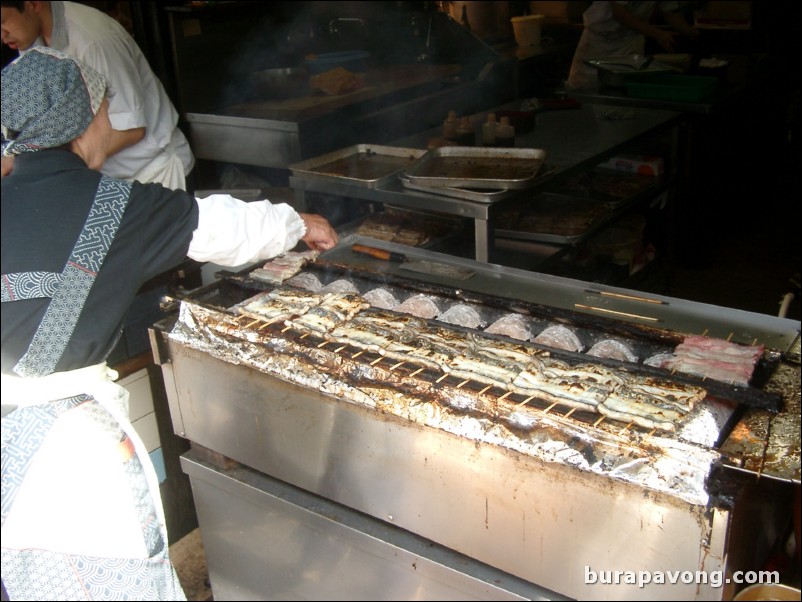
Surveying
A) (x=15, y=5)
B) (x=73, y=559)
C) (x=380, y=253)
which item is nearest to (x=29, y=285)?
(x=73, y=559)

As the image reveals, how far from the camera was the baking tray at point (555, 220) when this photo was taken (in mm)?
4637

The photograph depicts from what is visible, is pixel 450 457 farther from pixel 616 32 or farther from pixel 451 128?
pixel 616 32

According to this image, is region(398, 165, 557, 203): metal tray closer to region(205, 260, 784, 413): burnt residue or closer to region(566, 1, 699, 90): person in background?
region(205, 260, 784, 413): burnt residue

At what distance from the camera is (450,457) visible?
243cm

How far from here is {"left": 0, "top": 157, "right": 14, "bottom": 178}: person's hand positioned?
229 centimetres

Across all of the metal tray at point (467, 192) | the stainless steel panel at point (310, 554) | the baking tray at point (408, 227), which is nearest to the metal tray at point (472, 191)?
the metal tray at point (467, 192)

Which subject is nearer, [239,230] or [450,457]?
[450,457]

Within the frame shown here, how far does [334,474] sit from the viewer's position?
9.24 ft

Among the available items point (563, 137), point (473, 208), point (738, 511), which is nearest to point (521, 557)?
point (738, 511)

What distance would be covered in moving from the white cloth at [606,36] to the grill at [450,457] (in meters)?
4.88

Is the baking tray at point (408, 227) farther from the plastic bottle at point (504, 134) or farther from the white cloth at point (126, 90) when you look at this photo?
A: the white cloth at point (126, 90)

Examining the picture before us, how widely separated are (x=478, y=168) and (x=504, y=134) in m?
0.55

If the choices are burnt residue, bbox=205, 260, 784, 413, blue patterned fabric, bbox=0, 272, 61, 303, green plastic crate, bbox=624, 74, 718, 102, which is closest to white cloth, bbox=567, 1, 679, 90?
green plastic crate, bbox=624, 74, 718, 102

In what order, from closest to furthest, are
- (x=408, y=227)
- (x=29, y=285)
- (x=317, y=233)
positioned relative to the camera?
(x=29, y=285), (x=317, y=233), (x=408, y=227)
